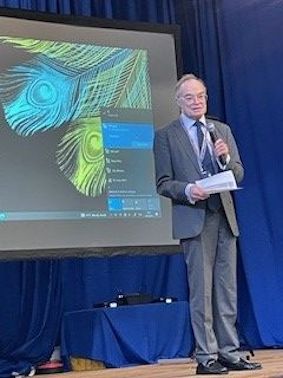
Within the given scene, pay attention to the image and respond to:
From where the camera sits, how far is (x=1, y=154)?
13.0 feet

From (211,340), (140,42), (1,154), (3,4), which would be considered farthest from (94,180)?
(211,340)

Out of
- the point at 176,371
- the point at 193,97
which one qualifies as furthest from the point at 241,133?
the point at 193,97

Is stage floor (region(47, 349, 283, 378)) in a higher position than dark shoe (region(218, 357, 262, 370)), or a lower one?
lower

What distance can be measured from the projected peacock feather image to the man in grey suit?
1128 mm

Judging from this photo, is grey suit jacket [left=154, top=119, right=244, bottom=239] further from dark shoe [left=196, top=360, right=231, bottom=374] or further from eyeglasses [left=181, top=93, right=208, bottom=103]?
dark shoe [left=196, top=360, right=231, bottom=374]

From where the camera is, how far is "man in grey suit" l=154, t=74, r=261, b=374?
115 inches

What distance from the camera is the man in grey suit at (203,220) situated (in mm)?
2934

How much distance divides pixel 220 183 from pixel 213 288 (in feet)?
1.54

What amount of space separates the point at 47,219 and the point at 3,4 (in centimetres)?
138

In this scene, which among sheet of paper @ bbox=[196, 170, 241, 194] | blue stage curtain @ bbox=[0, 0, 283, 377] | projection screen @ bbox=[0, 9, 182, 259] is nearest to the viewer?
sheet of paper @ bbox=[196, 170, 241, 194]

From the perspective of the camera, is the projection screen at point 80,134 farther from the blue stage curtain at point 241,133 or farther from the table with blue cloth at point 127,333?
the blue stage curtain at point 241,133

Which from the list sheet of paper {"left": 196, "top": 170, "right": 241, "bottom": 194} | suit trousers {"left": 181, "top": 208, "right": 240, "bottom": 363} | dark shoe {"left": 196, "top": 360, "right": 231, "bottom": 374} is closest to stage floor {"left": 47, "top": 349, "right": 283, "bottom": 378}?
dark shoe {"left": 196, "top": 360, "right": 231, "bottom": 374}

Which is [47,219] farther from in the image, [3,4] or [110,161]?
[3,4]

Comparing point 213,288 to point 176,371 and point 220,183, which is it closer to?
point 220,183
